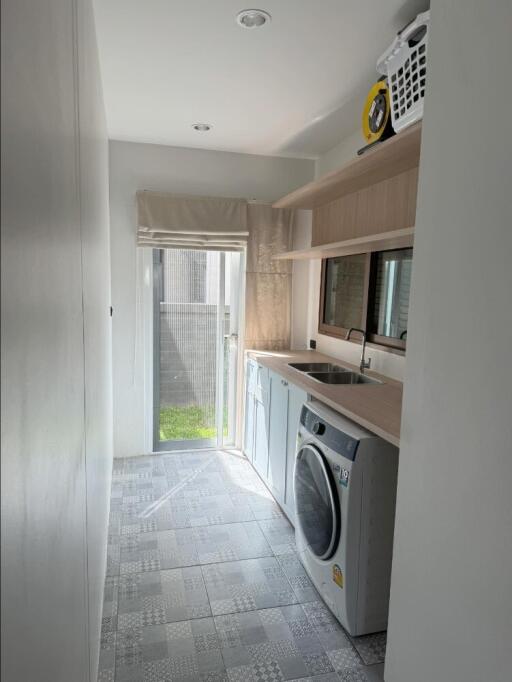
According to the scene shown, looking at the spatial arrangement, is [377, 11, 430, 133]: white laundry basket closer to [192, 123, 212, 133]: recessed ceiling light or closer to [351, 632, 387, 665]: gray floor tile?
[192, 123, 212, 133]: recessed ceiling light

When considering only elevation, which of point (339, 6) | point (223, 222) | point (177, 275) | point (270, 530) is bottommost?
point (270, 530)

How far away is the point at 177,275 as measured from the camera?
3900mm

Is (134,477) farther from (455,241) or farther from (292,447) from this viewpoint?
(455,241)

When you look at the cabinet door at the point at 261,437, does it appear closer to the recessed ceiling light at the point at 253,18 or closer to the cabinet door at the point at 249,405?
the cabinet door at the point at 249,405

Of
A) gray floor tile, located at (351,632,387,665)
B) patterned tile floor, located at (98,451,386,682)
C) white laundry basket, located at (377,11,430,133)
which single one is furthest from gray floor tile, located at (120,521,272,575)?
white laundry basket, located at (377,11,430,133)

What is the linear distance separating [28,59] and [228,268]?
3.47 m

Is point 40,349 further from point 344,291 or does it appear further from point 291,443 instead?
point 344,291

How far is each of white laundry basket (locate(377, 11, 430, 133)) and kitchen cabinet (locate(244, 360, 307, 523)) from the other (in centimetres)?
145

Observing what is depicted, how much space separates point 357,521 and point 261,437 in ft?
5.27

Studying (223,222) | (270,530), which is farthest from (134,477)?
(223,222)

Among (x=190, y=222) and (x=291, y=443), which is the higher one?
(x=190, y=222)

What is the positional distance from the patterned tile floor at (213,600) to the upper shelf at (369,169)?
2.12 m

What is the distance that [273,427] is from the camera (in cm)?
319

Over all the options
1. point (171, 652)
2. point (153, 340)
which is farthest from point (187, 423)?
point (171, 652)
